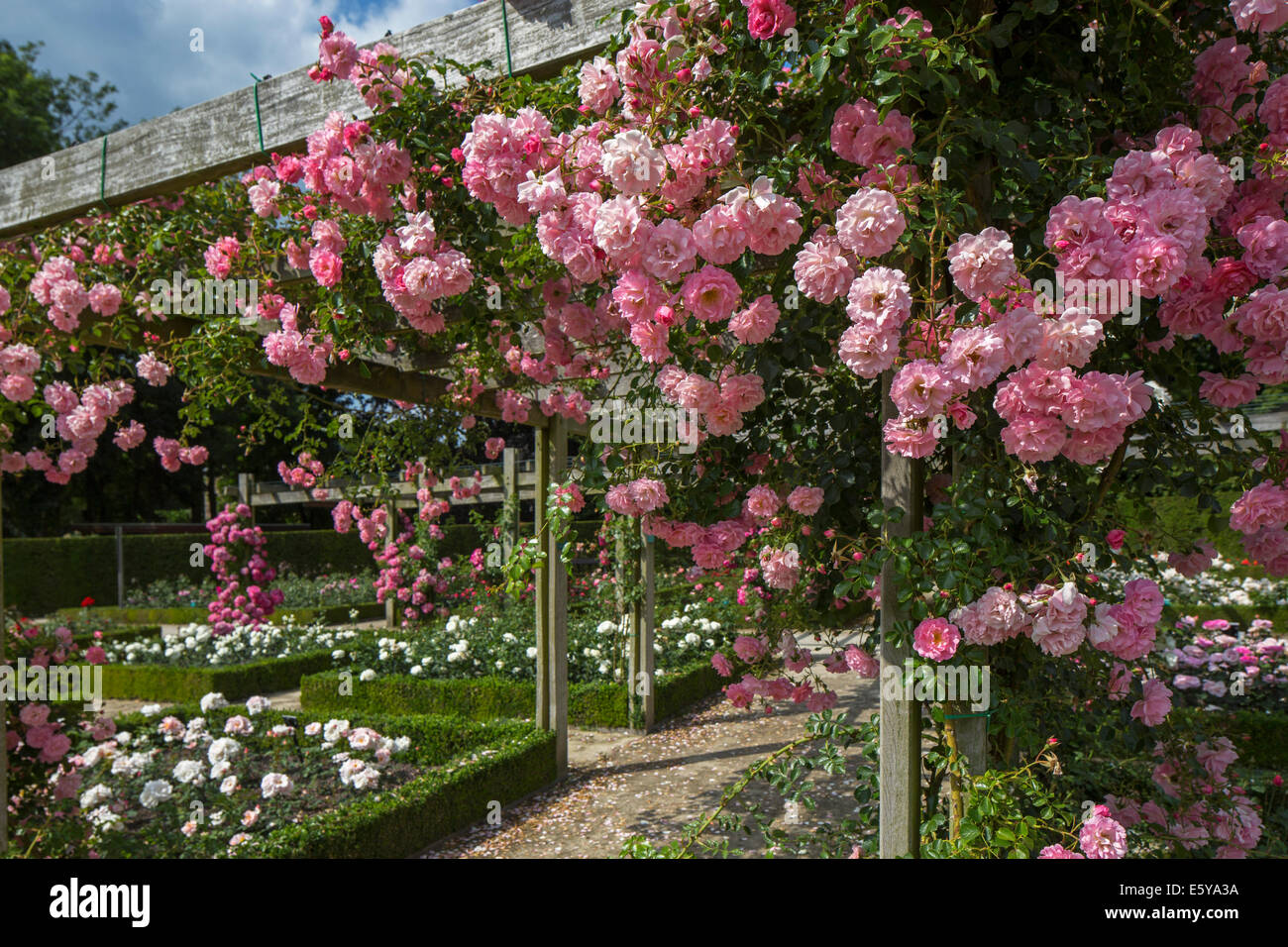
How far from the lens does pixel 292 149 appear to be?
257 cm

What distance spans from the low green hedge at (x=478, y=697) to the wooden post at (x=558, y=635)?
997 millimetres

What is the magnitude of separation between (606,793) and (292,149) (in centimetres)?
372

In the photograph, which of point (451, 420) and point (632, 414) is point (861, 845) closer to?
point (632, 414)

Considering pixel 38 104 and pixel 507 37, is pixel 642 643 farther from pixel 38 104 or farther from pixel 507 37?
pixel 38 104

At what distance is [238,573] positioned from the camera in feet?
28.7

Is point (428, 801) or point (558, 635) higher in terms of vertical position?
point (558, 635)

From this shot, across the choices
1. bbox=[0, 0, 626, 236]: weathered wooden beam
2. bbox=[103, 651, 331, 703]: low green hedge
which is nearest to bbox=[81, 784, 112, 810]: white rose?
bbox=[0, 0, 626, 236]: weathered wooden beam

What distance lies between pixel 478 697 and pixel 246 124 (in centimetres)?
464

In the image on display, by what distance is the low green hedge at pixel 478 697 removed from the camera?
244 inches

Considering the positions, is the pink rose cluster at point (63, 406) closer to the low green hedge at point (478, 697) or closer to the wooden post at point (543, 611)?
the wooden post at point (543, 611)

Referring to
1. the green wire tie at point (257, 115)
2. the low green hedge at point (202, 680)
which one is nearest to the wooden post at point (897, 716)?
the green wire tie at point (257, 115)

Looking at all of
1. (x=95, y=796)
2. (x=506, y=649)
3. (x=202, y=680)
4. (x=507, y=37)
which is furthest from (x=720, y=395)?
(x=202, y=680)

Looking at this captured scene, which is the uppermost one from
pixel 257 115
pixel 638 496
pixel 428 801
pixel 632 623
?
pixel 257 115
